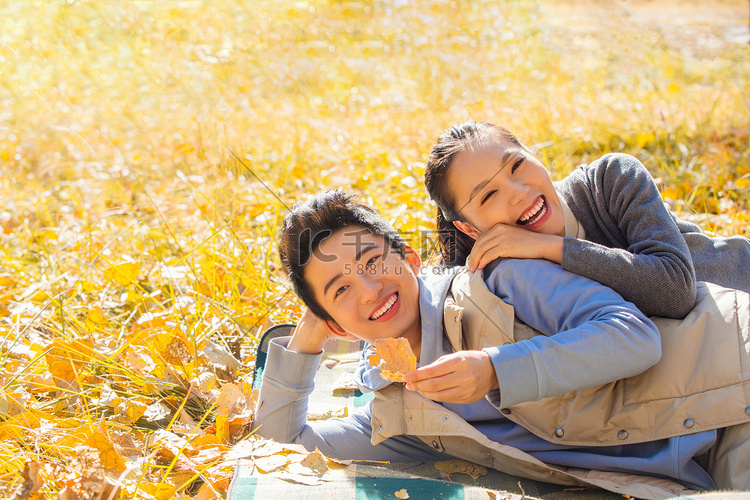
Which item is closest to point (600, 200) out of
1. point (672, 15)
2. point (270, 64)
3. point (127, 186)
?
point (127, 186)

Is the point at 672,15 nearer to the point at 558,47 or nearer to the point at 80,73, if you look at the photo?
the point at 558,47

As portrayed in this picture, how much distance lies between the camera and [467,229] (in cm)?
192

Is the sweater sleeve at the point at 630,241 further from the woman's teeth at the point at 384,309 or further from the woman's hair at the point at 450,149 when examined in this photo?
the woman's teeth at the point at 384,309

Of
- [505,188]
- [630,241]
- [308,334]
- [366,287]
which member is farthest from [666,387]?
[308,334]

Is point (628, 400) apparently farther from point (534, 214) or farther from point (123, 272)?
point (123, 272)

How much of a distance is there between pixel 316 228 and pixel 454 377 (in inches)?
30.0

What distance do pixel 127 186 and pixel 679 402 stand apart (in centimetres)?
370

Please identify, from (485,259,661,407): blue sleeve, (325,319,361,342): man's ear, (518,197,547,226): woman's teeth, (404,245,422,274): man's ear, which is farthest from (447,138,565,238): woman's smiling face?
(325,319,361,342): man's ear

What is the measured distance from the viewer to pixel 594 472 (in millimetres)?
1488

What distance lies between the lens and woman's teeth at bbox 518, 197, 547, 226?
Answer: 69.2 inches

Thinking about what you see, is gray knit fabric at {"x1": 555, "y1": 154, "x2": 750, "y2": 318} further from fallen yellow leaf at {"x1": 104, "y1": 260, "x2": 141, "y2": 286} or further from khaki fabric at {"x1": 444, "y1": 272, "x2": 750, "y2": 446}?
fallen yellow leaf at {"x1": 104, "y1": 260, "x2": 141, "y2": 286}

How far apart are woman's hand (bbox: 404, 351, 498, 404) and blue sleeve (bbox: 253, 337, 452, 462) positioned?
24.5 inches

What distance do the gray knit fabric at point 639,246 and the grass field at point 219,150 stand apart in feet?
2.52

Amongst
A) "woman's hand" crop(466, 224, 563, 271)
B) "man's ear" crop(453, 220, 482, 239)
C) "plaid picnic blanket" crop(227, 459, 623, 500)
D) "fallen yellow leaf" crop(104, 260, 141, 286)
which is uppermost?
"woman's hand" crop(466, 224, 563, 271)
